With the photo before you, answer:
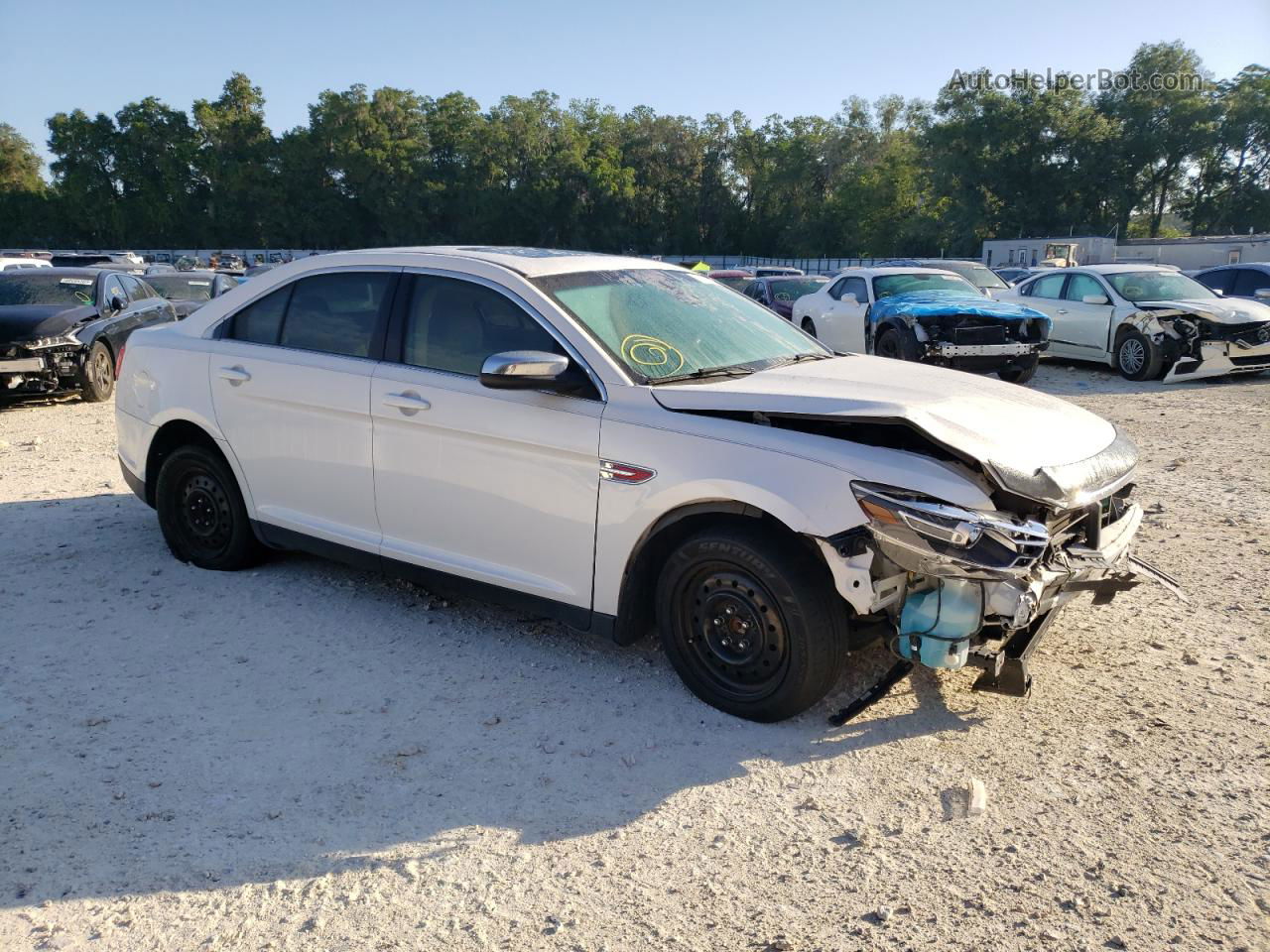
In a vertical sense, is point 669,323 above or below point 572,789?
above

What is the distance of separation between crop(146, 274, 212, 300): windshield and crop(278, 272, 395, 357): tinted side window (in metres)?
12.3

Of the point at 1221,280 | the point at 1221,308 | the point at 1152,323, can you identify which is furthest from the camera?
the point at 1221,280

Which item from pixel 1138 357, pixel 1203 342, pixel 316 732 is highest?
pixel 1203 342

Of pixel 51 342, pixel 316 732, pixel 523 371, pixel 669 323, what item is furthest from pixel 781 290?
pixel 316 732

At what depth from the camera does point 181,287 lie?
16656 mm

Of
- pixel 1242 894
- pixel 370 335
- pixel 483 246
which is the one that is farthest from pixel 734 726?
pixel 483 246

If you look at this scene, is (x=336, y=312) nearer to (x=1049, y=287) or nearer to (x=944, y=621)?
(x=944, y=621)

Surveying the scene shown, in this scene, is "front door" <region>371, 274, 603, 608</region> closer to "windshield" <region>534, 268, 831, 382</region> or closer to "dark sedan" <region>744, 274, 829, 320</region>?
"windshield" <region>534, 268, 831, 382</region>

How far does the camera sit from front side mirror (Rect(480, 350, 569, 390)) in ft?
12.5

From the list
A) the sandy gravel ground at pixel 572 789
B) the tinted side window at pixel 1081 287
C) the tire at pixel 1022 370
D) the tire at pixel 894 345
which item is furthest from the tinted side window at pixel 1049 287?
the sandy gravel ground at pixel 572 789

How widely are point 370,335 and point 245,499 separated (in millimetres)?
1261

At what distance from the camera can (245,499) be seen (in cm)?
524

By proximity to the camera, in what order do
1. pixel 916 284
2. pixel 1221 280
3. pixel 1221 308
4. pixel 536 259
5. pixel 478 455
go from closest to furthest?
pixel 478 455 < pixel 536 259 < pixel 1221 308 < pixel 916 284 < pixel 1221 280

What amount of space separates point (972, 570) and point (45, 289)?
12665mm
